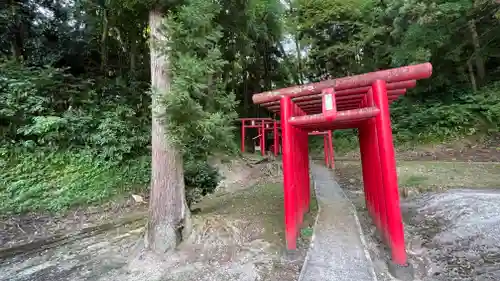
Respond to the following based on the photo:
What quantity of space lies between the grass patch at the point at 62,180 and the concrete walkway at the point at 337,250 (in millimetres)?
5124

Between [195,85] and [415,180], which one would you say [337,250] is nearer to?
[195,85]

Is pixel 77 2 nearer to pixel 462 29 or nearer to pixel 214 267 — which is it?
pixel 214 267

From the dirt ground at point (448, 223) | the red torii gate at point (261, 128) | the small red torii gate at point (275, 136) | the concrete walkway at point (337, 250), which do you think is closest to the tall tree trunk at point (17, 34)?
the small red torii gate at point (275, 136)

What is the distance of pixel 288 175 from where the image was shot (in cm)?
418

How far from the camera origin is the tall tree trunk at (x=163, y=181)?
414cm

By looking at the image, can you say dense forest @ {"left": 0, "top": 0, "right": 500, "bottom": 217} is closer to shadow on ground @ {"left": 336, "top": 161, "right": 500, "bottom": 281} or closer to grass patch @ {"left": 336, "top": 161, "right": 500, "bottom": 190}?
shadow on ground @ {"left": 336, "top": 161, "right": 500, "bottom": 281}

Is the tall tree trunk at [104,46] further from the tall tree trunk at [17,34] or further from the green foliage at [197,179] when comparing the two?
the green foliage at [197,179]

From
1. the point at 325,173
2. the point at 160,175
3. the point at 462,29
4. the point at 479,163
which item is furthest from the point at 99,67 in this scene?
the point at 462,29

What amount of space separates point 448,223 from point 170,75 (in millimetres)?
5592

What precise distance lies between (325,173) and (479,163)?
509cm

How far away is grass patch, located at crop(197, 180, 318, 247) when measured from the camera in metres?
4.87

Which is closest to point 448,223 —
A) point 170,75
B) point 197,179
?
point 197,179

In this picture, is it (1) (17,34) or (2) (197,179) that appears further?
(1) (17,34)

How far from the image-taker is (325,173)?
10602 mm
